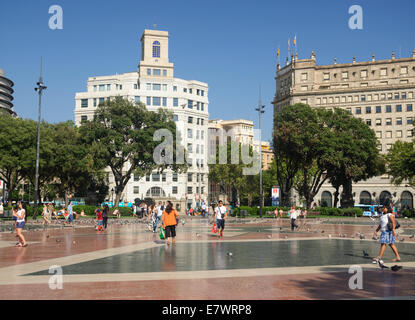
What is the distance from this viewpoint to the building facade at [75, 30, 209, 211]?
87062mm

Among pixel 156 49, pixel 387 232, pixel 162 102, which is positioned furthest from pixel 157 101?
pixel 387 232

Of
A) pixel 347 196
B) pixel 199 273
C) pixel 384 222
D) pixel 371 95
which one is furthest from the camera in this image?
pixel 371 95

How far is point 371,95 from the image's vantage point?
97.8m

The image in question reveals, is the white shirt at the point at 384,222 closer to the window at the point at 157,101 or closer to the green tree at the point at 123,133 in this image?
the green tree at the point at 123,133

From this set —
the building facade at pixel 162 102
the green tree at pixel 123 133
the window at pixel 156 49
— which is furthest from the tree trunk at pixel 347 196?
the window at pixel 156 49

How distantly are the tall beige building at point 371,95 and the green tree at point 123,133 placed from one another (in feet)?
175

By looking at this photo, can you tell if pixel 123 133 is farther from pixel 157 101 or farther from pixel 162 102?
pixel 162 102

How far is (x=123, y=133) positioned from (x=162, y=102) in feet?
124

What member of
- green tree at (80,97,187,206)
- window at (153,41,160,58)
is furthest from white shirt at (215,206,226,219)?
window at (153,41,160,58)

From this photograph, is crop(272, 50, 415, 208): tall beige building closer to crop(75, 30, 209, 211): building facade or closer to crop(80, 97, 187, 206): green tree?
crop(75, 30, 209, 211): building facade

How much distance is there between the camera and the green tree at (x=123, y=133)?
5044cm
